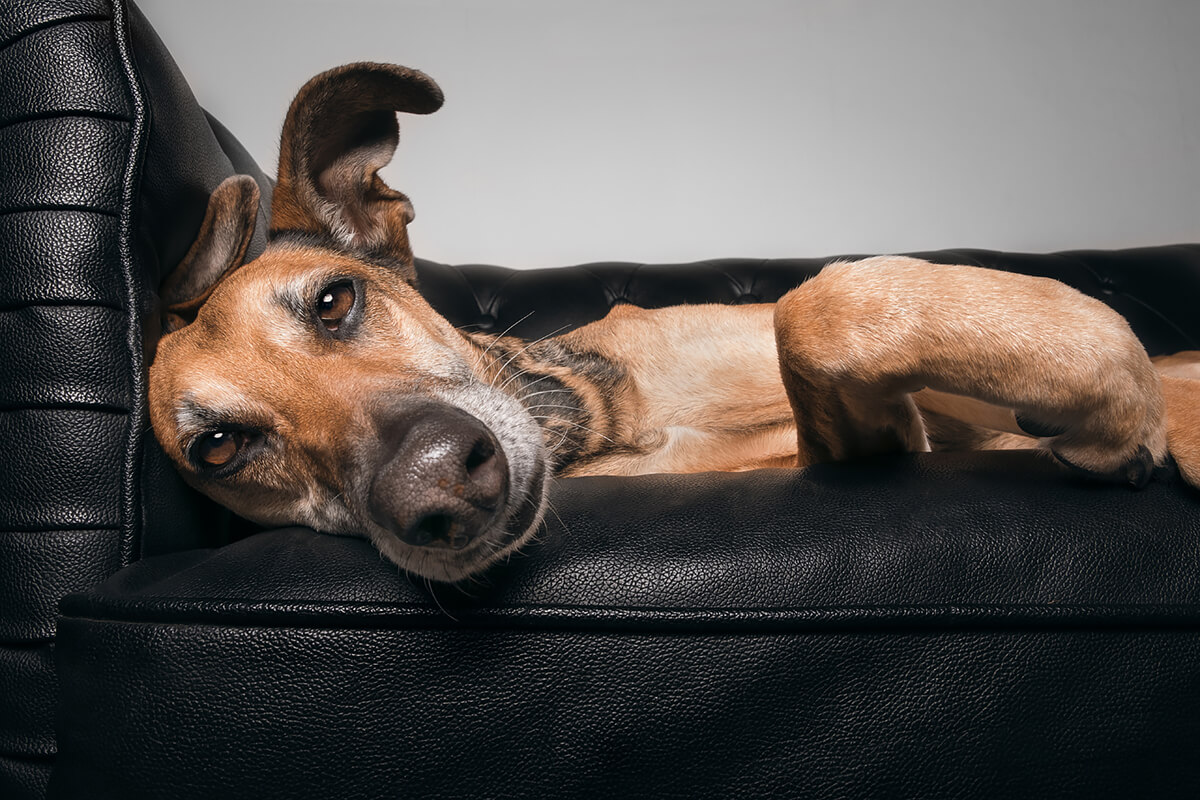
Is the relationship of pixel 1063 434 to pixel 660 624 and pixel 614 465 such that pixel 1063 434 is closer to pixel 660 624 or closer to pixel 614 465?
pixel 660 624

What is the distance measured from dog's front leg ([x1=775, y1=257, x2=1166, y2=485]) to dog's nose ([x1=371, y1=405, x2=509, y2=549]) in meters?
0.61

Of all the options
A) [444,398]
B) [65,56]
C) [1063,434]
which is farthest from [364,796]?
[65,56]

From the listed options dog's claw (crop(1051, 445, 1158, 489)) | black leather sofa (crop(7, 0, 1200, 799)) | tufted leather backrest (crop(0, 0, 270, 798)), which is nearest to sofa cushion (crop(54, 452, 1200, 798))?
black leather sofa (crop(7, 0, 1200, 799))

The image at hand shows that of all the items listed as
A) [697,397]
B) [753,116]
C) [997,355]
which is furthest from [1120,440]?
[753,116]

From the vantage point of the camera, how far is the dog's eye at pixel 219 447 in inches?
56.0

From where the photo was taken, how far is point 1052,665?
0.83 metres

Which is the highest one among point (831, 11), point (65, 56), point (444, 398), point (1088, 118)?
point (831, 11)

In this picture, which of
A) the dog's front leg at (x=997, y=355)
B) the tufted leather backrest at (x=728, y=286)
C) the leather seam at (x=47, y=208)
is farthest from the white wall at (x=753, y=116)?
the dog's front leg at (x=997, y=355)

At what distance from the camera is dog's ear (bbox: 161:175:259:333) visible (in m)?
1.57

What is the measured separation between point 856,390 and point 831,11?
3642 millimetres

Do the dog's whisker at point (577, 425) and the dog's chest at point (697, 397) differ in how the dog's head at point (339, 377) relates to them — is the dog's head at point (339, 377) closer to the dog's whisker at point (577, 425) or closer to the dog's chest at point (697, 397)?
the dog's whisker at point (577, 425)

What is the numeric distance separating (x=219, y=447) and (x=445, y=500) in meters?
0.81

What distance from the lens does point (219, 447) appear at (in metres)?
1.44

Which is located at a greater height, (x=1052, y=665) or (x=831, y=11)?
(x=831, y=11)
